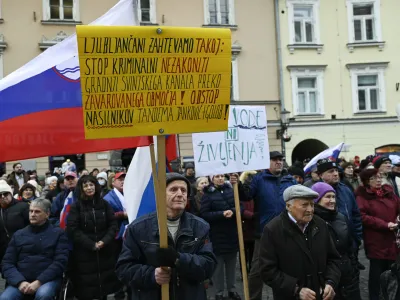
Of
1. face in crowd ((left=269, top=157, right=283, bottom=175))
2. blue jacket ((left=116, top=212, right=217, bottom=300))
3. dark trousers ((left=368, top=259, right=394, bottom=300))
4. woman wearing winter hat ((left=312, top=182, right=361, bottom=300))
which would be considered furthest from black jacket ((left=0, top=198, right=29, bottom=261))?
dark trousers ((left=368, top=259, right=394, bottom=300))

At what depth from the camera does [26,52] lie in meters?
20.9

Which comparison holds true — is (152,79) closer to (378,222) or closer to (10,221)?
(378,222)

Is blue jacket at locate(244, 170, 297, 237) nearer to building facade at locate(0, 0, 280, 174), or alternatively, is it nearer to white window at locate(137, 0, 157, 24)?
building facade at locate(0, 0, 280, 174)

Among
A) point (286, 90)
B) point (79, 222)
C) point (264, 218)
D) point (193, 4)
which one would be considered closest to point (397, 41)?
point (286, 90)

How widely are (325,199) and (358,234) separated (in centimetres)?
93

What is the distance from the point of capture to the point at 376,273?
5.69 m

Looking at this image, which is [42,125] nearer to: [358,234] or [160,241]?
[160,241]

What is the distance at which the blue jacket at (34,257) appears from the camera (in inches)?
205

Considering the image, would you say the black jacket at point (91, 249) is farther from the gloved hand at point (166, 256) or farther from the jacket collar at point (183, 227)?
the gloved hand at point (166, 256)

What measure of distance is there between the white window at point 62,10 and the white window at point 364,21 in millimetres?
12562

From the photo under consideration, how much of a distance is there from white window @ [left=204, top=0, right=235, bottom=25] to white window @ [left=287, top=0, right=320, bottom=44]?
2.80 meters

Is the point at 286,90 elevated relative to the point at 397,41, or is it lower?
lower

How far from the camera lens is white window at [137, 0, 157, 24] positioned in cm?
2202

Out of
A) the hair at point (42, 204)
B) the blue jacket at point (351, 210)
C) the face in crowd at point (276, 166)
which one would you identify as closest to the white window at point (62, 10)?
the face in crowd at point (276, 166)
